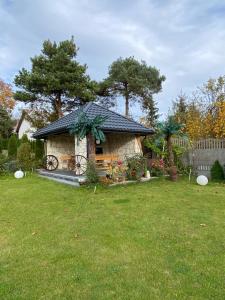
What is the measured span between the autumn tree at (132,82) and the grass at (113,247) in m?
19.8

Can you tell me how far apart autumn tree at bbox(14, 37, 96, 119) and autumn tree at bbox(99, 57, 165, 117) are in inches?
238

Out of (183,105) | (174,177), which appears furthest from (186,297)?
(183,105)

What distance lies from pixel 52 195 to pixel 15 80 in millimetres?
14728

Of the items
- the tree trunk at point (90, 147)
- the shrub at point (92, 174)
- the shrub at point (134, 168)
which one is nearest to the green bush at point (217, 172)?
the shrub at point (134, 168)

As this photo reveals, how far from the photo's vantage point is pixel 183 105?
20.8m

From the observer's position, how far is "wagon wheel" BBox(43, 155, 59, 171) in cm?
1400

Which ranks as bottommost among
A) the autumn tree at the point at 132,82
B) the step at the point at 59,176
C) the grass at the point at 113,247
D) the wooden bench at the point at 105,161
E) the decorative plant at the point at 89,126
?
the grass at the point at 113,247

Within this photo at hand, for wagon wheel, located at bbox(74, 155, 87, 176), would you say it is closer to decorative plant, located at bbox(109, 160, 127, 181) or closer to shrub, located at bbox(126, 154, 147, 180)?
decorative plant, located at bbox(109, 160, 127, 181)

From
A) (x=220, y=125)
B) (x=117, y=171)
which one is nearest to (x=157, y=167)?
(x=117, y=171)

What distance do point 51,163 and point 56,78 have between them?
7900 millimetres

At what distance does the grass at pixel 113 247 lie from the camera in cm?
299

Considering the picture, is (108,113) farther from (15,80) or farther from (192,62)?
(15,80)

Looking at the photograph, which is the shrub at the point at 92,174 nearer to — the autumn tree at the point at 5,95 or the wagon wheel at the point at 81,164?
the wagon wheel at the point at 81,164

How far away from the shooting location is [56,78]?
62.8 ft
